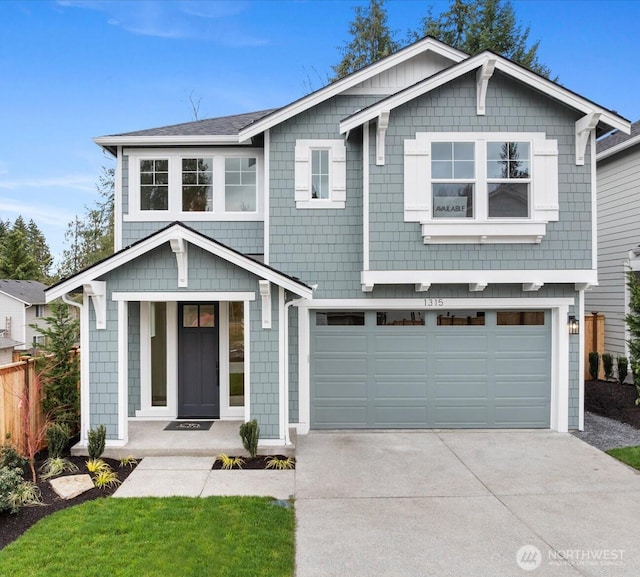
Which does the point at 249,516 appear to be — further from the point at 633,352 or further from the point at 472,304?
the point at 633,352

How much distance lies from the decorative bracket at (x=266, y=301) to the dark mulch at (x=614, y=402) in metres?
6.98

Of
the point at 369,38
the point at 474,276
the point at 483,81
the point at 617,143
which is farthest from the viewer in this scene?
the point at 369,38

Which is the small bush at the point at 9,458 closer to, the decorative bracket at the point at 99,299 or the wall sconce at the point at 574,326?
the decorative bracket at the point at 99,299

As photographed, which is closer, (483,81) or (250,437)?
(250,437)

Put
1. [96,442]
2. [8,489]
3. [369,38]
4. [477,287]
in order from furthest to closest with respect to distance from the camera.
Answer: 1. [369,38]
2. [477,287]
3. [96,442]
4. [8,489]

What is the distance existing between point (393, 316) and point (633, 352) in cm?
465

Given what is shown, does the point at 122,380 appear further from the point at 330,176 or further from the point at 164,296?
the point at 330,176

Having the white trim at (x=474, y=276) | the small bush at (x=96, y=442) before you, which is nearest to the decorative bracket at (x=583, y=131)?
the white trim at (x=474, y=276)

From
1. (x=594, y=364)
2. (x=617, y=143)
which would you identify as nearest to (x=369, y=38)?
(x=617, y=143)

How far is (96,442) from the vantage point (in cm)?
630

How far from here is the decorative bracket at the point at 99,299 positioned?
258 inches

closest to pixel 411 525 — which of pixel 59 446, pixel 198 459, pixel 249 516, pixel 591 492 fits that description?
pixel 249 516

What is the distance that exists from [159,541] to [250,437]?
2.37m

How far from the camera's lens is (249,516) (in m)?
4.68
